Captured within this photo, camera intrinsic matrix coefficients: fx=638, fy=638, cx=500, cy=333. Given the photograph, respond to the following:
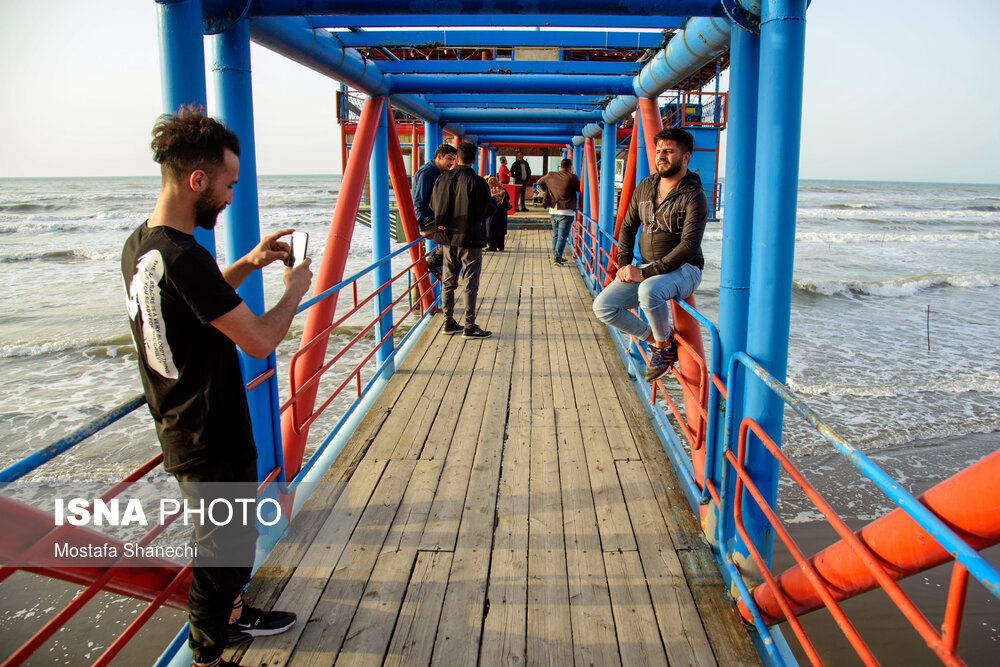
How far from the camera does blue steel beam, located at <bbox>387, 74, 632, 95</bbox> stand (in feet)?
19.9

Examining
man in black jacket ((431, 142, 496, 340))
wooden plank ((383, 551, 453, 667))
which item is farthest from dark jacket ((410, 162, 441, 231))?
wooden plank ((383, 551, 453, 667))

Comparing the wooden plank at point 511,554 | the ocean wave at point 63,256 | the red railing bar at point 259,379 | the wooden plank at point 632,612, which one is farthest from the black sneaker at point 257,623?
the ocean wave at point 63,256

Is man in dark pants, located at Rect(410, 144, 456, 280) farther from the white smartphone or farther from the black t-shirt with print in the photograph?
the black t-shirt with print

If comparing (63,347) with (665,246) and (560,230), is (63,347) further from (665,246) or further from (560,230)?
(665,246)

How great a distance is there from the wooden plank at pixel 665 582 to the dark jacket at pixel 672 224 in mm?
1420

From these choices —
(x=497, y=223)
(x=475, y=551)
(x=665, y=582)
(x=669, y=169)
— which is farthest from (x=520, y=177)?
(x=665, y=582)

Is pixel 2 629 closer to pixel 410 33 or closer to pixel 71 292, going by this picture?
pixel 410 33

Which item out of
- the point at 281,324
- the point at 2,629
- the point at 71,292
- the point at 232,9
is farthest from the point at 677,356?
the point at 71,292

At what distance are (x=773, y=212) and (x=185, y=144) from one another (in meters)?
2.17

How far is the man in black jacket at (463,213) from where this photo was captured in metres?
6.87

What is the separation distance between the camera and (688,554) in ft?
10.3

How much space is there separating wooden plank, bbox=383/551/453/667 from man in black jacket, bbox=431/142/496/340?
442 cm

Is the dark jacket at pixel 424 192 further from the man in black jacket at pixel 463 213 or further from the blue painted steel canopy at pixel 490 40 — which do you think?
the blue painted steel canopy at pixel 490 40

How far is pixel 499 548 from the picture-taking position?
10.6 feet
